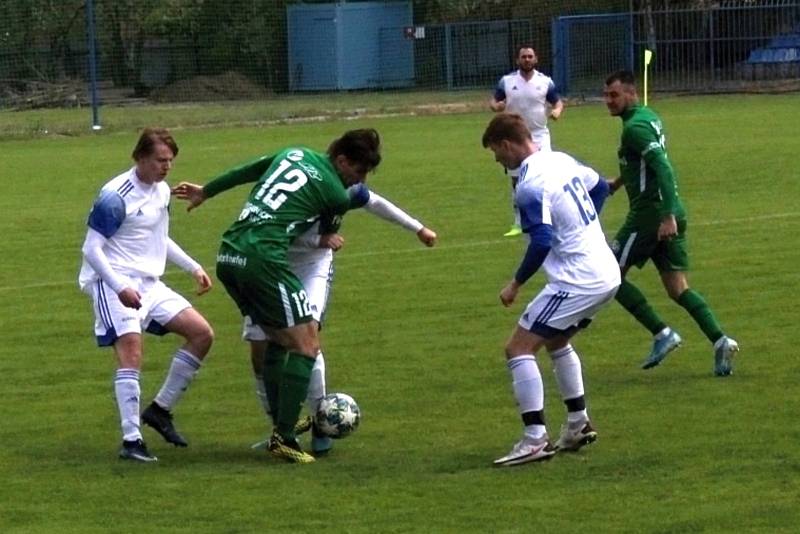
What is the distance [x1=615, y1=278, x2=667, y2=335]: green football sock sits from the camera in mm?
11320

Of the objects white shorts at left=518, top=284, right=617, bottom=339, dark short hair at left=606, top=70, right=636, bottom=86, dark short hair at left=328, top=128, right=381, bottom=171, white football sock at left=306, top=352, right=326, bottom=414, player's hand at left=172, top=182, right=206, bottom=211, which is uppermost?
dark short hair at left=606, top=70, right=636, bottom=86

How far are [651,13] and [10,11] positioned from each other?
54.3 feet

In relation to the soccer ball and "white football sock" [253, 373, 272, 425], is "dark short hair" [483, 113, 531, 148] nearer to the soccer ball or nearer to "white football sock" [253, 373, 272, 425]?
the soccer ball

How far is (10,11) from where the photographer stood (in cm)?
4269

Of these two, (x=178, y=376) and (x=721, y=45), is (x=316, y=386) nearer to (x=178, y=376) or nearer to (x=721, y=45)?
(x=178, y=376)

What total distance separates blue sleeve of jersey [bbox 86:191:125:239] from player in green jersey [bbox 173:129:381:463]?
0.58m

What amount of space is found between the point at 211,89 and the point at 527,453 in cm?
3884

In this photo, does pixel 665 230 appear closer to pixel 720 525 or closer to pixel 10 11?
pixel 720 525

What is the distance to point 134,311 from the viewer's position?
9.12 metres

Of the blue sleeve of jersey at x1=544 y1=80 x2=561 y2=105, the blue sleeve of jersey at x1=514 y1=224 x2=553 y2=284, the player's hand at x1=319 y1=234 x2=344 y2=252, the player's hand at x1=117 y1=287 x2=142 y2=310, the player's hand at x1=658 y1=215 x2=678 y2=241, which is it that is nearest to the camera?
the blue sleeve of jersey at x1=514 y1=224 x2=553 y2=284

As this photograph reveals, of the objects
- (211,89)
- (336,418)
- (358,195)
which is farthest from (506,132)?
(211,89)

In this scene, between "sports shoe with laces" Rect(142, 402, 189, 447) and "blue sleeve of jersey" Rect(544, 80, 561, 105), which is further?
"blue sleeve of jersey" Rect(544, 80, 561, 105)

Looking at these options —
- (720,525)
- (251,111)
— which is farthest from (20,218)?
(251,111)

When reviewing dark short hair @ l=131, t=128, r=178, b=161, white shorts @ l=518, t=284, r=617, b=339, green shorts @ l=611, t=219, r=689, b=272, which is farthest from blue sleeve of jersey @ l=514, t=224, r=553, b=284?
green shorts @ l=611, t=219, r=689, b=272
